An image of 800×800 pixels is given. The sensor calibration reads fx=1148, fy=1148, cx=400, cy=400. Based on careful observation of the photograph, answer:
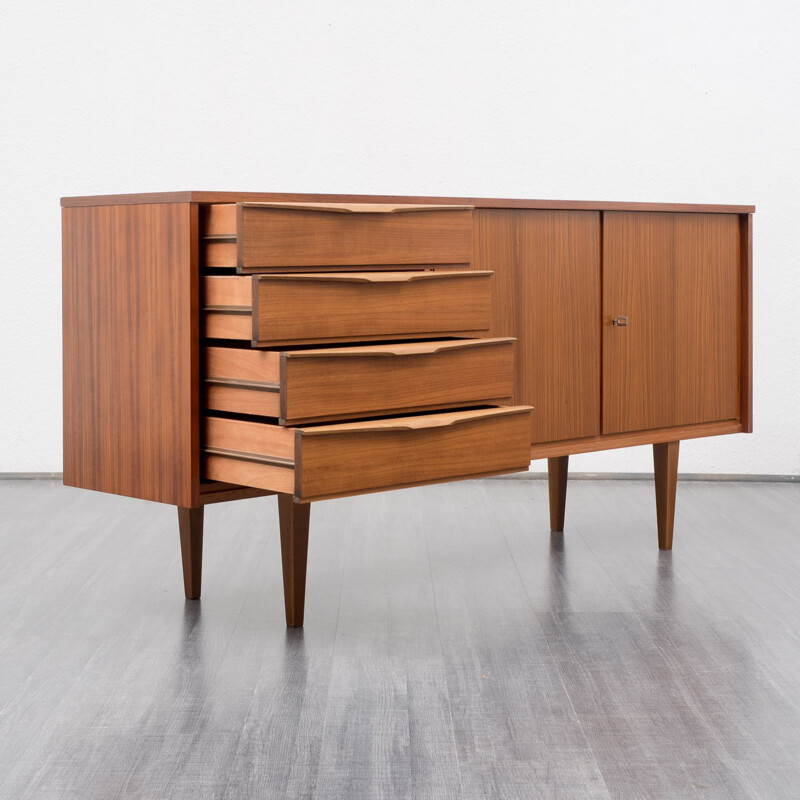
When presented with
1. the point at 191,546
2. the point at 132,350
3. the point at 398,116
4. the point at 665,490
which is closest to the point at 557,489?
the point at 665,490

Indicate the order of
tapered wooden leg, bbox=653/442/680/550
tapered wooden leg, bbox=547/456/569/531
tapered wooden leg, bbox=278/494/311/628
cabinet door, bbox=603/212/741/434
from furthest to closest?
tapered wooden leg, bbox=547/456/569/531
tapered wooden leg, bbox=653/442/680/550
cabinet door, bbox=603/212/741/434
tapered wooden leg, bbox=278/494/311/628

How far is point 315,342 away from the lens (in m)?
Answer: 1.84

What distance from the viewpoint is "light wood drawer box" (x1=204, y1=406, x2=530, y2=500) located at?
1.76m

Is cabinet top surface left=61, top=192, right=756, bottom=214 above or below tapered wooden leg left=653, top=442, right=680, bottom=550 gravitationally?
above

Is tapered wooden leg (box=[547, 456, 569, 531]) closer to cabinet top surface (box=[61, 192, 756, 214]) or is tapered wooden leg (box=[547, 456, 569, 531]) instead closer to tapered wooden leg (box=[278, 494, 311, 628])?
cabinet top surface (box=[61, 192, 756, 214])

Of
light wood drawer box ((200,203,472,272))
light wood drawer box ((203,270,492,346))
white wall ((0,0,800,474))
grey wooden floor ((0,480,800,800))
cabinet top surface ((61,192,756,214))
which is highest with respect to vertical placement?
white wall ((0,0,800,474))

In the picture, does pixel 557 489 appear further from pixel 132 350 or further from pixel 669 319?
pixel 132 350

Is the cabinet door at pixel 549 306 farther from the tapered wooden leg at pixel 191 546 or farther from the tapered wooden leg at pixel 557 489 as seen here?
the tapered wooden leg at pixel 191 546

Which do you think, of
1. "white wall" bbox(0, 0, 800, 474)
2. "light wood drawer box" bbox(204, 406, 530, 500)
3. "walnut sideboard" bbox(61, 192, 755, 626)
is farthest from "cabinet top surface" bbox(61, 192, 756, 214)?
"white wall" bbox(0, 0, 800, 474)

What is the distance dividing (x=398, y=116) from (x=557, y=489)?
1.37 meters

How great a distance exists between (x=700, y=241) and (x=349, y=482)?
123 centimetres

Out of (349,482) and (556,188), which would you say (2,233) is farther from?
(349,482)

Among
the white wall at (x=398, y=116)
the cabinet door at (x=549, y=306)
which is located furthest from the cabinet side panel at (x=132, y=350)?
the white wall at (x=398, y=116)

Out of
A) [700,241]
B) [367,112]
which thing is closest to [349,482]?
[700,241]
